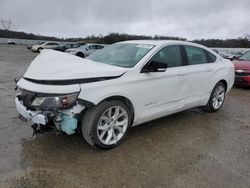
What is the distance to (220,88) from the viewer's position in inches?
238

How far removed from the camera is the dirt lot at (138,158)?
10.2 ft

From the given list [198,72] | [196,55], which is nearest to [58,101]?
[198,72]

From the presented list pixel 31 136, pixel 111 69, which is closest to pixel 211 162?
pixel 111 69

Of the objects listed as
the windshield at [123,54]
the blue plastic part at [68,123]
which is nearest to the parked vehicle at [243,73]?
the windshield at [123,54]

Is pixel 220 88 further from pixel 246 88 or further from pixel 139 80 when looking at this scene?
pixel 246 88

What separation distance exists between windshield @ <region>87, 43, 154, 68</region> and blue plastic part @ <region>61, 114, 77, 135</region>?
126 centimetres

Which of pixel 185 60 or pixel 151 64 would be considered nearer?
pixel 151 64

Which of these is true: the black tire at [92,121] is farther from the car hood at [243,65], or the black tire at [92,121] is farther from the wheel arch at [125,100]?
the car hood at [243,65]

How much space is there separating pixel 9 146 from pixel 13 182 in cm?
101

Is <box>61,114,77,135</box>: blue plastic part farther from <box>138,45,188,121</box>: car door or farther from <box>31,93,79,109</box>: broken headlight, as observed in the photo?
<box>138,45,188,121</box>: car door

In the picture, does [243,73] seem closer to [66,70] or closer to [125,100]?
[125,100]

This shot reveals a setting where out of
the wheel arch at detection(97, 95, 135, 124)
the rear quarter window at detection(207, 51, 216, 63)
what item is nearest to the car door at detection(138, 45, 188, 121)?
the wheel arch at detection(97, 95, 135, 124)

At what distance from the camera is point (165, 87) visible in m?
4.47

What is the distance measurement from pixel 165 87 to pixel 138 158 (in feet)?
4.55
